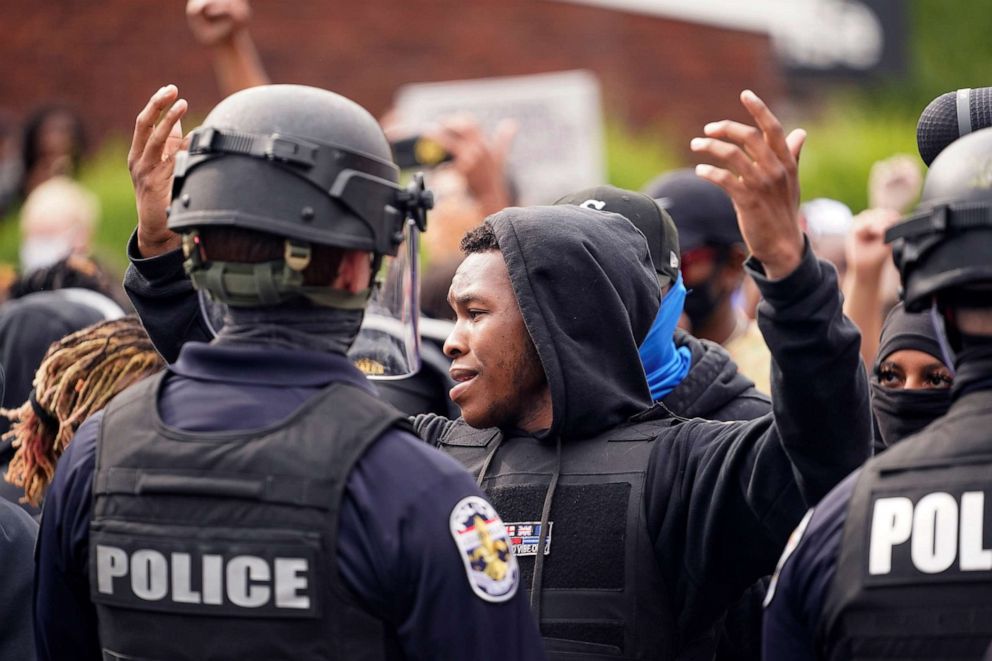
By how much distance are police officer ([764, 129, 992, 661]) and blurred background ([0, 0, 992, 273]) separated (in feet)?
31.1

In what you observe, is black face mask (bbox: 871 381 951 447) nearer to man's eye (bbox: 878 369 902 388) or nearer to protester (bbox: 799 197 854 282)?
man's eye (bbox: 878 369 902 388)

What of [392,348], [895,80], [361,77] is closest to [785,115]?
[895,80]

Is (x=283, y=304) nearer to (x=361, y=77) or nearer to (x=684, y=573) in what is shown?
(x=684, y=573)

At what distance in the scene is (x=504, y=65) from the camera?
18.9 metres

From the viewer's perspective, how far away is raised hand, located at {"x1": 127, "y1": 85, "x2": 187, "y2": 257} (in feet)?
11.6

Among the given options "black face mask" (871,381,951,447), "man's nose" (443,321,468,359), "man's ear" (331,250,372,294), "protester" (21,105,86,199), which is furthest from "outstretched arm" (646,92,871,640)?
"protester" (21,105,86,199)

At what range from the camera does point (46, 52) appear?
58.2 ft

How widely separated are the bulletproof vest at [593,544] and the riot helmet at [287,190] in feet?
2.89

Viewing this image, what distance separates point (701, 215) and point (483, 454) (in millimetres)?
2487

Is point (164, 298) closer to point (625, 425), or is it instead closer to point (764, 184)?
point (625, 425)

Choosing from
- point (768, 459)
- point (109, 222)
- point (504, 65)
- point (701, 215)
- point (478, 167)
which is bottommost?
point (768, 459)

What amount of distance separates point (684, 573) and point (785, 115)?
18739 millimetres

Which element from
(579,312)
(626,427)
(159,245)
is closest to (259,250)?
(159,245)

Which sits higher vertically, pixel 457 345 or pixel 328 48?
pixel 328 48
